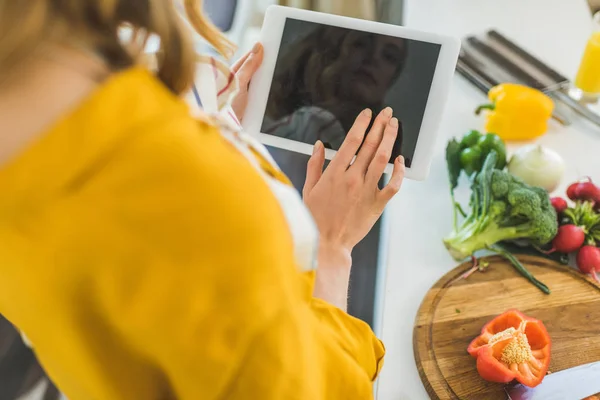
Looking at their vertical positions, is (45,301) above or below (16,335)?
above

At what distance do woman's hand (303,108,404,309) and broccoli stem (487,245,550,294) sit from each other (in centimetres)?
28

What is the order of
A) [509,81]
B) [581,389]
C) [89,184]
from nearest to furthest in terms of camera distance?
[89,184], [581,389], [509,81]

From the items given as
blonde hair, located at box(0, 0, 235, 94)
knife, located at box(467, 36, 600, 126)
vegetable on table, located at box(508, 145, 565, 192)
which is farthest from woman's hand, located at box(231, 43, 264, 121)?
knife, located at box(467, 36, 600, 126)

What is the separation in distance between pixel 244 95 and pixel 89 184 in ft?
1.83

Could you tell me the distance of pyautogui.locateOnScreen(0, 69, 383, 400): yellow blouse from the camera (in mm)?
317

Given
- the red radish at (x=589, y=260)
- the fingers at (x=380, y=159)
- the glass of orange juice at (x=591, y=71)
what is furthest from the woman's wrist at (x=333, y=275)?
the glass of orange juice at (x=591, y=71)

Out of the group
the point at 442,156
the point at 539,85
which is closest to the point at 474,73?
the point at 539,85

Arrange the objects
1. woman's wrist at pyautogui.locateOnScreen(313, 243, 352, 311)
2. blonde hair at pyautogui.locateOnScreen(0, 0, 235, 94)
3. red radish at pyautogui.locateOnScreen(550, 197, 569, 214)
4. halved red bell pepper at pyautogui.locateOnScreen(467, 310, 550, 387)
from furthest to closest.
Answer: red radish at pyautogui.locateOnScreen(550, 197, 569, 214), halved red bell pepper at pyautogui.locateOnScreen(467, 310, 550, 387), woman's wrist at pyautogui.locateOnScreen(313, 243, 352, 311), blonde hair at pyautogui.locateOnScreen(0, 0, 235, 94)

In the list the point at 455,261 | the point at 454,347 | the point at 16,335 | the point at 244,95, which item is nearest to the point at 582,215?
the point at 455,261

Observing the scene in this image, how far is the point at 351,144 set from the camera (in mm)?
782

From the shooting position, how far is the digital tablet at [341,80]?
0.80 m

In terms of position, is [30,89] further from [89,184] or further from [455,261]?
[455,261]

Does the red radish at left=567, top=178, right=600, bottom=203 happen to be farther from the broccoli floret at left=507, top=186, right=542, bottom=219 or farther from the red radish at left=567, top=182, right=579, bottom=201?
the broccoli floret at left=507, top=186, right=542, bottom=219

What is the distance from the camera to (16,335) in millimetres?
944
